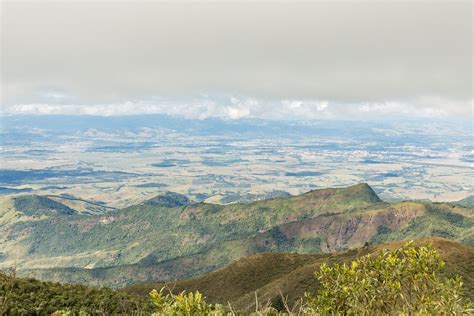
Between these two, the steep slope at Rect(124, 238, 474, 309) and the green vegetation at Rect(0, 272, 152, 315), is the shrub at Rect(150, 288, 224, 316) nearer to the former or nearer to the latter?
the green vegetation at Rect(0, 272, 152, 315)

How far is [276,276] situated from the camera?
368 feet

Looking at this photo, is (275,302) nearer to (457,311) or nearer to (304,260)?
(304,260)

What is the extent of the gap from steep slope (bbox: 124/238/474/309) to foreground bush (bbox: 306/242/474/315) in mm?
61703

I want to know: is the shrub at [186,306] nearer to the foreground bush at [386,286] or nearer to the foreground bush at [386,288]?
the foreground bush at [386,288]

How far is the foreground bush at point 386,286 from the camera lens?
2016 cm

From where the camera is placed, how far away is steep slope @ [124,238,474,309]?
291 ft

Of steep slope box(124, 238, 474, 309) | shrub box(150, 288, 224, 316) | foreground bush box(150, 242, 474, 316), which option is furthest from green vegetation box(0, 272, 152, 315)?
shrub box(150, 288, 224, 316)

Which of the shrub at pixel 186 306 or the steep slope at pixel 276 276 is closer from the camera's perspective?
the shrub at pixel 186 306

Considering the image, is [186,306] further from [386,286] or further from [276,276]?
[276,276]

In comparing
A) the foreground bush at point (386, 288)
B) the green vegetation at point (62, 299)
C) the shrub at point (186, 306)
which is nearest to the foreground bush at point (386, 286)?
the foreground bush at point (386, 288)

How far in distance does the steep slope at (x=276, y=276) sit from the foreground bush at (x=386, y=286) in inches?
2429

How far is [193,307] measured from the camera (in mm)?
16406

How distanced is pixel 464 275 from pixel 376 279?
244 ft

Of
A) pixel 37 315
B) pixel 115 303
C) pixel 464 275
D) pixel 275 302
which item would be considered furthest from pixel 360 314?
pixel 464 275
